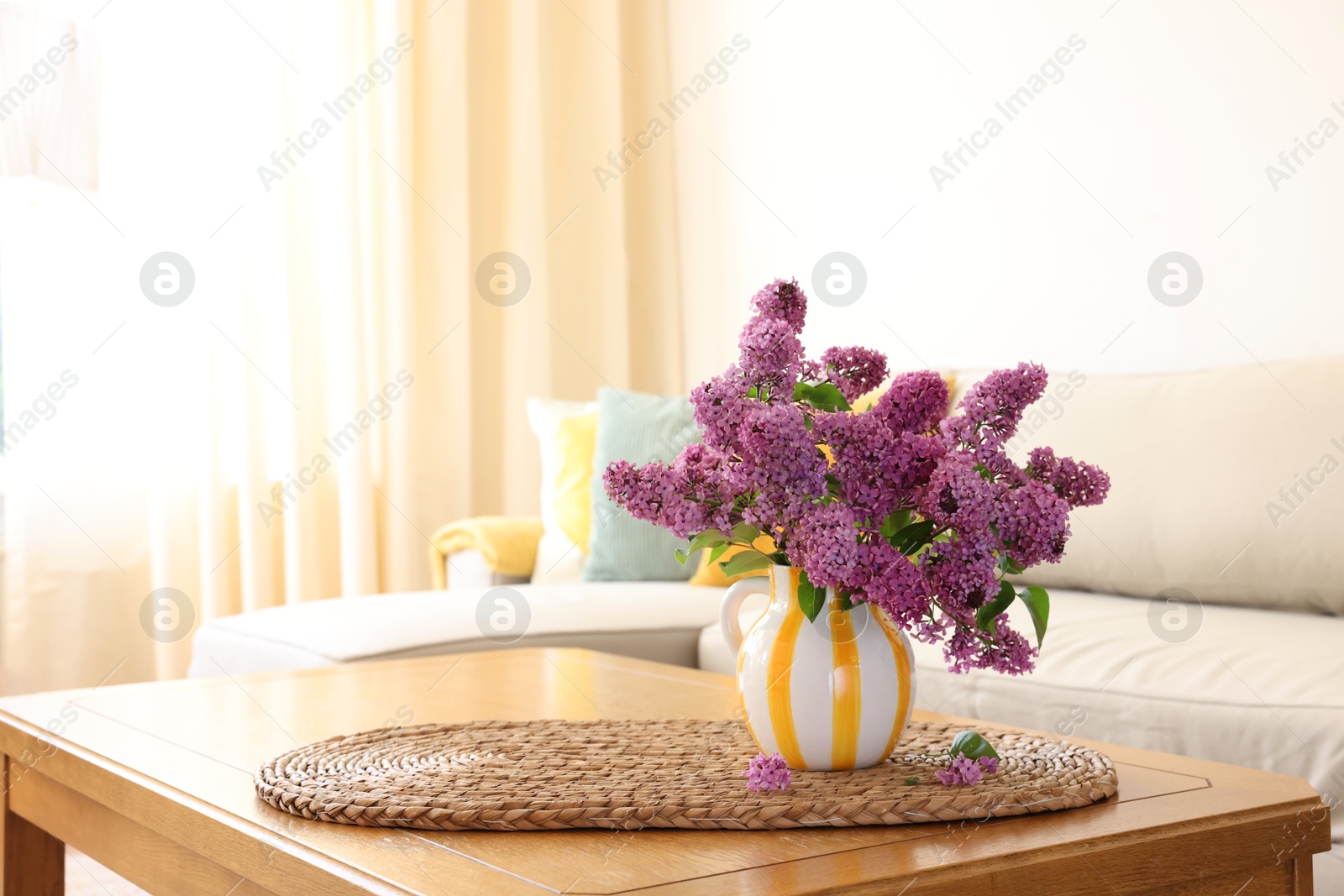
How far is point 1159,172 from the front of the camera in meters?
Answer: 2.55

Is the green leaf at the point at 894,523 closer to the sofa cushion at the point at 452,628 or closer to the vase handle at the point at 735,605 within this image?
the vase handle at the point at 735,605

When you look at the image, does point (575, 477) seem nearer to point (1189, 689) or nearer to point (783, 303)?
point (1189, 689)

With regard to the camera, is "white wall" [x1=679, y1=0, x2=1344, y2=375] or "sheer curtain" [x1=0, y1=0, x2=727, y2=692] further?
"sheer curtain" [x1=0, y1=0, x2=727, y2=692]

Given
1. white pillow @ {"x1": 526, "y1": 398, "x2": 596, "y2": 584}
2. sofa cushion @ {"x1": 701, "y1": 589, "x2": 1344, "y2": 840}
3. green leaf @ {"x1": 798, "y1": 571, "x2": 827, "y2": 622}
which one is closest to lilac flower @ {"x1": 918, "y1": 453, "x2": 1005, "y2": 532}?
green leaf @ {"x1": 798, "y1": 571, "x2": 827, "y2": 622}

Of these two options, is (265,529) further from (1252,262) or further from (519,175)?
(1252,262)

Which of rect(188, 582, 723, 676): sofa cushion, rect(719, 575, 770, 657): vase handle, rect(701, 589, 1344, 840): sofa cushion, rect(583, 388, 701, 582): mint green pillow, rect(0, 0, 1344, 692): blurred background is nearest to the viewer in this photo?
rect(719, 575, 770, 657): vase handle

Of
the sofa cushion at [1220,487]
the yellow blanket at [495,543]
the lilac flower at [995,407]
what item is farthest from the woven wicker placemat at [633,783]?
the yellow blanket at [495,543]

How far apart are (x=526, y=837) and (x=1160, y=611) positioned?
1.41 metres

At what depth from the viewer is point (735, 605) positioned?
101cm

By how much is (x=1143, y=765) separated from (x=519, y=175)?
10.3 ft

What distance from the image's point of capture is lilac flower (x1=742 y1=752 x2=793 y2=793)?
2.90 ft

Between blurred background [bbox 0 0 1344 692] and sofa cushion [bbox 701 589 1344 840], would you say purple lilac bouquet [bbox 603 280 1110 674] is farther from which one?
blurred background [bbox 0 0 1344 692]

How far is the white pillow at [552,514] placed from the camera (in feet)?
9.39

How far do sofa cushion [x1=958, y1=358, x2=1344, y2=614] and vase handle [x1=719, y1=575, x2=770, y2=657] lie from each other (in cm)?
125
